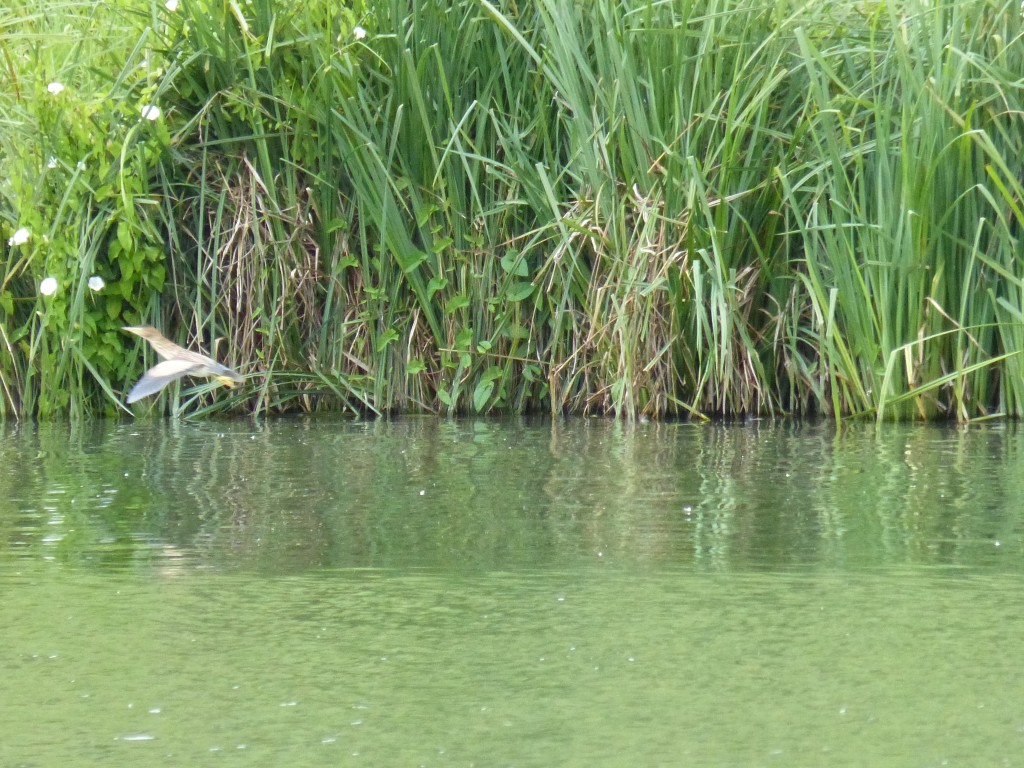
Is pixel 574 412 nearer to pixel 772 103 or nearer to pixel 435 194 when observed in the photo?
pixel 435 194

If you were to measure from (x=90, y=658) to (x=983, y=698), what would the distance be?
3.27ft

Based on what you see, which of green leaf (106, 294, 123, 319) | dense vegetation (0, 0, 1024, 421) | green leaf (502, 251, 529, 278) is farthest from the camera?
green leaf (106, 294, 123, 319)

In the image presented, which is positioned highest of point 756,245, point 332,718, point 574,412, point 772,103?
point 772,103

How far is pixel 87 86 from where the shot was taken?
4.71 m

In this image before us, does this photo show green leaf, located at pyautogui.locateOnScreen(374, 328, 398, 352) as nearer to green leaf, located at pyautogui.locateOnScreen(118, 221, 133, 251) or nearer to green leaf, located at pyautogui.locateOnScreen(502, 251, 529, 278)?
green leaf, located at pyautogui.locateOnScreen(502, 251, 529, 278)

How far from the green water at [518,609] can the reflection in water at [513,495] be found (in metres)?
0.01

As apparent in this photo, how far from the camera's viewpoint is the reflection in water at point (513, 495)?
2.41 metres

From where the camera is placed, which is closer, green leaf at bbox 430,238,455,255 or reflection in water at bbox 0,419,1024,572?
reflection in water at bbox 0,419,1024,572

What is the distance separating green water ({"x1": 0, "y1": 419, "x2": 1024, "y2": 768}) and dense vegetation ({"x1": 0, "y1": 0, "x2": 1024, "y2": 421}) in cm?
72

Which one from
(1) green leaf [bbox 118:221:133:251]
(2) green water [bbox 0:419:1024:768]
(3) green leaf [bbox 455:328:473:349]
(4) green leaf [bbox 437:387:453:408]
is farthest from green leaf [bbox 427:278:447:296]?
(2) green water [bbox 0:419:1024:768]

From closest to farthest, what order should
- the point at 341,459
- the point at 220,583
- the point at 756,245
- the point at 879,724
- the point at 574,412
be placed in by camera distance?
the point at 879,724 < the point at 220,583 < the point at 341,459 < the point at 756,245 < the point at 574,412

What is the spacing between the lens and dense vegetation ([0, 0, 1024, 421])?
407 cm

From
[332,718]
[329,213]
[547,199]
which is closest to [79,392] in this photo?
[329,213]

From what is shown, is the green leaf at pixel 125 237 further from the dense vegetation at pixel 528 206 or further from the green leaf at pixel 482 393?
the green leaf at pixel 482 393
